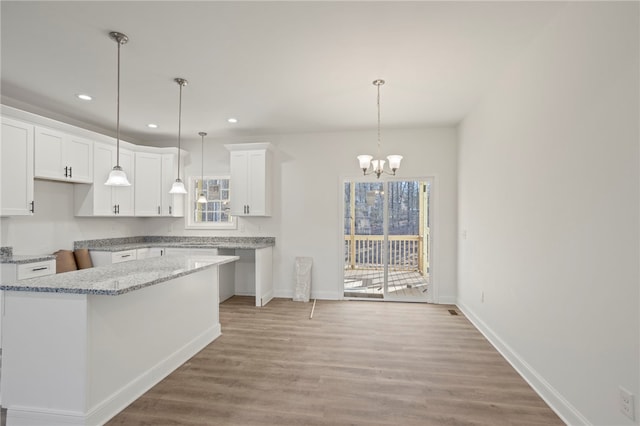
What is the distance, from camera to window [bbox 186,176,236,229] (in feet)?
17.6

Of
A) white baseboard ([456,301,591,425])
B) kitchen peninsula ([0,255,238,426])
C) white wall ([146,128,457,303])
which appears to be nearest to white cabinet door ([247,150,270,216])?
white wall ([146,128,457,303])

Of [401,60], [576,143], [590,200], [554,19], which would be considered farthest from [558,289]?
[401,60]

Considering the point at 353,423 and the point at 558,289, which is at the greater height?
the point at 558,289

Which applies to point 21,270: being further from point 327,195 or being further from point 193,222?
point 327,195

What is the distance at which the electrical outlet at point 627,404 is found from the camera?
1.47 meters

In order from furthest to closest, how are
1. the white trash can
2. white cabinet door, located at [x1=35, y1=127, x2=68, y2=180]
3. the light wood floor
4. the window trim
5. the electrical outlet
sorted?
the window trim, the white trash can, white cabinet door, located at [x1=35, y1=127, x2=68, y2=180], the light wood floor, the electrical outlet

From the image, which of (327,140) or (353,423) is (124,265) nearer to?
(353,423)

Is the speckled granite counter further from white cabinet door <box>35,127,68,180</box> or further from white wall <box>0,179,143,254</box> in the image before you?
white cabinet door <box>35,127,68,180</box>

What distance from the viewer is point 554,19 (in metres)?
2.10

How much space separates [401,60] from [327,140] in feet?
7.72

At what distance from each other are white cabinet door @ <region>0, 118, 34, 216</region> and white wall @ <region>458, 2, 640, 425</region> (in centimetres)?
501

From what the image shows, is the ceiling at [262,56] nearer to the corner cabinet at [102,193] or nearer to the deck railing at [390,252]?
the corner cabinet at [102,193]

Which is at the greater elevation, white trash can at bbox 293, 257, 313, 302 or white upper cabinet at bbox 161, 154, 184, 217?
white upper cabinet at bbox 161, 154, 184, 217

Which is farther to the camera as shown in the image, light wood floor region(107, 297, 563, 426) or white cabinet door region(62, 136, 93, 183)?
white cabinet door region(62, 136, 93, 183)
